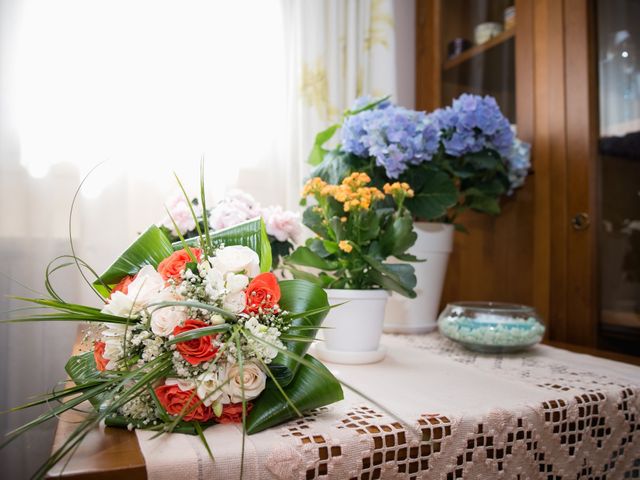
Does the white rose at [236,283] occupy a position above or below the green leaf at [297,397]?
above

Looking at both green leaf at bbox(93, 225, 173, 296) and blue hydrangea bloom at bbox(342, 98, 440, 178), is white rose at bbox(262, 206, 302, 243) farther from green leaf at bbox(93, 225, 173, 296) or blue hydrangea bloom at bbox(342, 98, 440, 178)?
green leaf at bbox(93, 225, 173, 296)

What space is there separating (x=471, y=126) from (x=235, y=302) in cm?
76

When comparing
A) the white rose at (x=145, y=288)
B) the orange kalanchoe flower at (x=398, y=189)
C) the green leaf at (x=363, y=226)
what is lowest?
the white rose at (x=145, y=288)

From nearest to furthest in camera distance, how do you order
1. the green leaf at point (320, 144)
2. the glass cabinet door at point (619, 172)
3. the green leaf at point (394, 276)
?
the green leaf at point (394, 276)
the glass cabinet door at point (619, 172)
the green leaf at point (320, 144)

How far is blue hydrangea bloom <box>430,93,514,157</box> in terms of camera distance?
105 centimetres

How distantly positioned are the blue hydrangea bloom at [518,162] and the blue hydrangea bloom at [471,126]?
66mm

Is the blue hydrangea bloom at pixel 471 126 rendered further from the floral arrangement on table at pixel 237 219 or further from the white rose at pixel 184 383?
the white rose at pixel 184 383

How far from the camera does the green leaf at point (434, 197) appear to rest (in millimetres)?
1058

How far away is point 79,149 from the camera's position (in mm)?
1226

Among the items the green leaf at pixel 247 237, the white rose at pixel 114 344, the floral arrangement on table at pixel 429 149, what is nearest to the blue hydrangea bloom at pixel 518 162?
the floral arrangement on table at pixel 429 149

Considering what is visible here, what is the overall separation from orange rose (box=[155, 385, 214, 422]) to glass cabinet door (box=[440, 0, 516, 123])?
44.1 inches

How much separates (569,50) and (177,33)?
102 cm

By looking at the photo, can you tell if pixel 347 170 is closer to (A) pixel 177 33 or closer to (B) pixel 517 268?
(B) pixel 517 268

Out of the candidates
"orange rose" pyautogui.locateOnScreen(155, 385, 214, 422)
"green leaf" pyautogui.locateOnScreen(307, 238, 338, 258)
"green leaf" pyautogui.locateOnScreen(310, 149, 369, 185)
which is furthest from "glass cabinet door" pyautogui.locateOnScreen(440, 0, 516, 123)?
"orange rose" pyautogui.locateOnScreen(155, 385, 214, 422)
